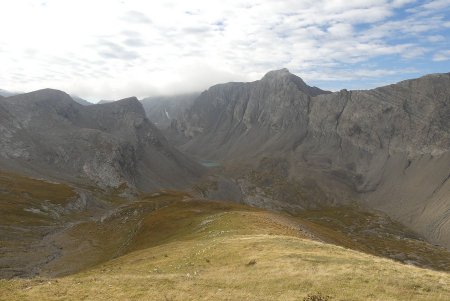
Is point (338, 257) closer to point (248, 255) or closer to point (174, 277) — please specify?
point (248, 255)

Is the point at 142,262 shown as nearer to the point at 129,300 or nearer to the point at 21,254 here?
the point at 129,300

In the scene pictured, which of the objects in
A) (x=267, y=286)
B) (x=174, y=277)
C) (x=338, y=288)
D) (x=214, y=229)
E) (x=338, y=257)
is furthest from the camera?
(x=214, y=229)

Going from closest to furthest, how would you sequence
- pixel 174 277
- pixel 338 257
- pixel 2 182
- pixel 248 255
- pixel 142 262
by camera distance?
1. pixel 174 277
2. pixel 338 257
3. pixel 248 255
4. pixel 142 262
5. pixel 2 182

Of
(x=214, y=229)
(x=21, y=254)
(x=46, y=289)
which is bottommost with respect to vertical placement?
(x=21, y=254)

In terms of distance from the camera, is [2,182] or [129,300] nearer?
A: [129,300]

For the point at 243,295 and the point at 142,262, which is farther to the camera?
the point at 142,262

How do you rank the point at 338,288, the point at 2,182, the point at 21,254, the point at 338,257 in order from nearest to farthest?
the point at 338,288, the point at 338,257, the point at 21,254, the point at 2,182

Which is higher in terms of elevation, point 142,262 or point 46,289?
point 46,289

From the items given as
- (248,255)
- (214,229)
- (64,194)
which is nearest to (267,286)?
(248,255)

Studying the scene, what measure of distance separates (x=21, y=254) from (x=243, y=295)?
206 feet

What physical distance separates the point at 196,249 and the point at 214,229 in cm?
1482

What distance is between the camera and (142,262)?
4556 centimetres

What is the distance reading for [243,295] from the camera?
26.8 m

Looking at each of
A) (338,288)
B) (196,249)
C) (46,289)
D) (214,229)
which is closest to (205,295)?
(338,288)
